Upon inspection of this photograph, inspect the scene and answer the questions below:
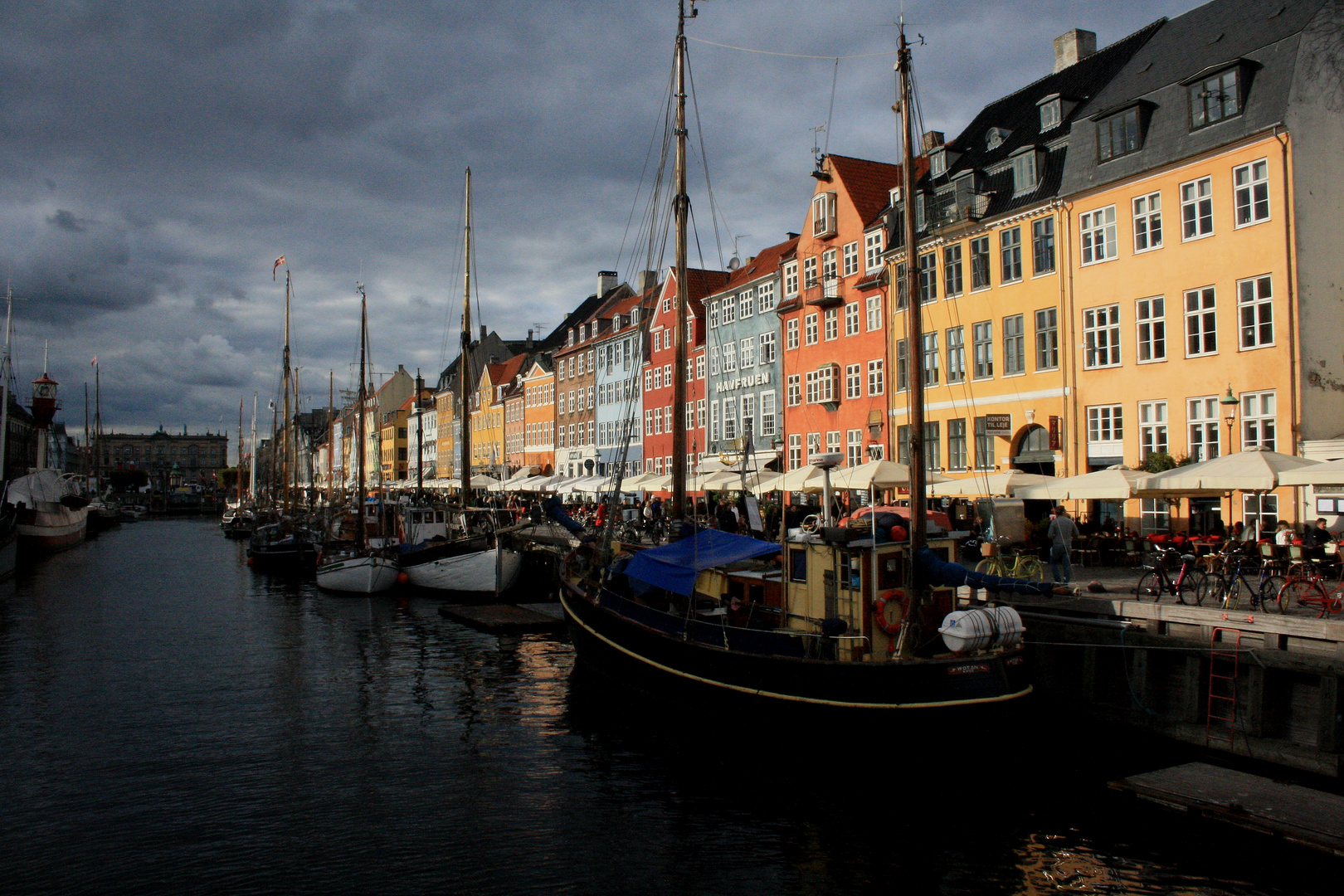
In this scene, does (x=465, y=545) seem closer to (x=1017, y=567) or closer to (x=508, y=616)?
(x=508, y=616)

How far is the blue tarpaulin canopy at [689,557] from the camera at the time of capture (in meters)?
18.0

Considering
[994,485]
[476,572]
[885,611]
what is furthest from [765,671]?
[476,572]

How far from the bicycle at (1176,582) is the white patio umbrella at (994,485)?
5.54 meters

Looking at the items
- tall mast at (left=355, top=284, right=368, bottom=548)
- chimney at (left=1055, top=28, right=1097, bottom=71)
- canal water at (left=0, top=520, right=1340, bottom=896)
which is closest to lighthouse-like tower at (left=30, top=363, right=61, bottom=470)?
tall mast at (left=355, top=284, right=368, bottom=548)

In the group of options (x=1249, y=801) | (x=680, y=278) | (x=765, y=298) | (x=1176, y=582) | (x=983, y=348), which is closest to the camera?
(x=1249, y=801)

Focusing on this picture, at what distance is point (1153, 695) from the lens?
15805 millimetres

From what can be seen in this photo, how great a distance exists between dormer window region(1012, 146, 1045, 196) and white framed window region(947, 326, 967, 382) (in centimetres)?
547

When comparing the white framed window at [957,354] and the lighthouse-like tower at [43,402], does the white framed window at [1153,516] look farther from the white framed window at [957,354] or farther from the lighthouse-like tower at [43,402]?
the lighthouse-like tower at [43,402]

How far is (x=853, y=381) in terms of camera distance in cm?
4275

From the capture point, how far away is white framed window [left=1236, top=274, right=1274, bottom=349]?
84.2ft

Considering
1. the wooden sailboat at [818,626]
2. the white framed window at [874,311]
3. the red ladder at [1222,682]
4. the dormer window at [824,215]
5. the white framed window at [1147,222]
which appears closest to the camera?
the wooden sailboat at [818,626]

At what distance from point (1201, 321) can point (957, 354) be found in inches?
401

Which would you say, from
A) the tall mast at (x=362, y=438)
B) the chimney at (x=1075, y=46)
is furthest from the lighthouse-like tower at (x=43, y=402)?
the chimney at (x=1075, y=46)

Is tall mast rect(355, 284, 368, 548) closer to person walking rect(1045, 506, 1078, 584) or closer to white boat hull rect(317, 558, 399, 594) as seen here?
white boat hull rect(317, 558, 399, 594)
